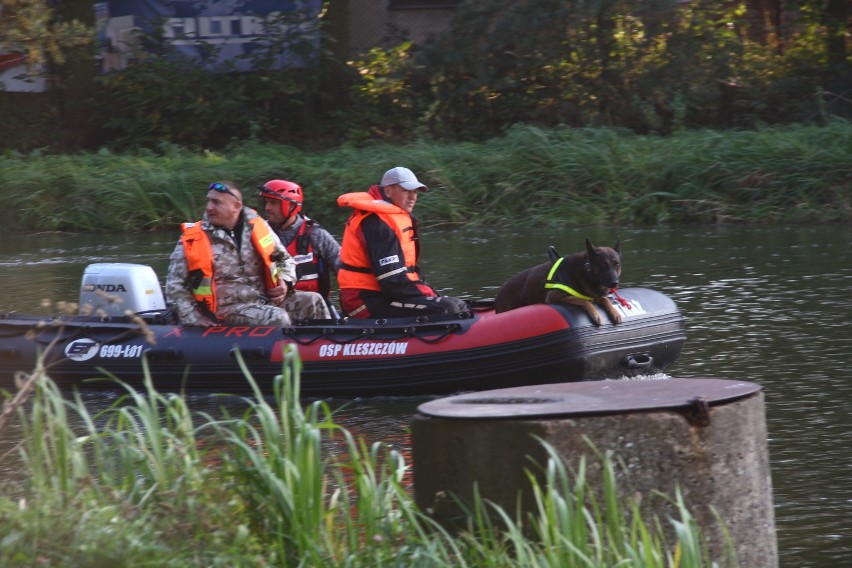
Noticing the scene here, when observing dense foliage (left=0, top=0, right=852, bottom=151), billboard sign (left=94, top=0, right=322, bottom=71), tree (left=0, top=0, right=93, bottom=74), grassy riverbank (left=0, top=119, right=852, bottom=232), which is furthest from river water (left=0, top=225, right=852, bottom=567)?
billboard sign (left=94, top=0, right=322, bottom=71)

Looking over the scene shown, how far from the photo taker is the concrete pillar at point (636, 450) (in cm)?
382

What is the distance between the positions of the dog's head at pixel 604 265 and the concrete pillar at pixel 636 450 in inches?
127

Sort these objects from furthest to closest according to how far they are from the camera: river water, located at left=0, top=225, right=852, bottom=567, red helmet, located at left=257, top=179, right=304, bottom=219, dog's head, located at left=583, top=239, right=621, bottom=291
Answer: red helmet, located at left=257, top=179, right=304, bottom=219, dog's head, located at left=583, top=239, right=621, bottom=291, river water, located at left=0, top=225, right=852, bottom=567

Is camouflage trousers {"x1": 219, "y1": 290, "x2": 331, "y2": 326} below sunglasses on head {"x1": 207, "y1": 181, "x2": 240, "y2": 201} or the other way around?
below

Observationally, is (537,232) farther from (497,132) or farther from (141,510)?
(141,510)

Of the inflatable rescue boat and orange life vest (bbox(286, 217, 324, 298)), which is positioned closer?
the inflatable rescue boat

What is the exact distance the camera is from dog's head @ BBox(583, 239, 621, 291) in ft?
23.8

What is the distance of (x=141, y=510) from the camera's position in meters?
3.94

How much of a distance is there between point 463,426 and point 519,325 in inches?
144

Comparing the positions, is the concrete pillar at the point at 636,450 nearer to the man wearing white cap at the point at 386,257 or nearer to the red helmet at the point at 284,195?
the man wearing white cap at the point at 386,257

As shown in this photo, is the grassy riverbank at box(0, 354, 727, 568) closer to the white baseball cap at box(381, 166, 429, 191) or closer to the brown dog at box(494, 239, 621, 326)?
the brown dog at box(494, 239, 621, 326)

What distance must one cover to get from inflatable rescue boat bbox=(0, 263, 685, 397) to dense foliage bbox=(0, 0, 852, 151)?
38.1 feet

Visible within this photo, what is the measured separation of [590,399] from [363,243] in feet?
13.5

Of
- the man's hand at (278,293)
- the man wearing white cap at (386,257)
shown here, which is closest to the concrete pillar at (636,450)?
the man wearing white cap at (386,257)
